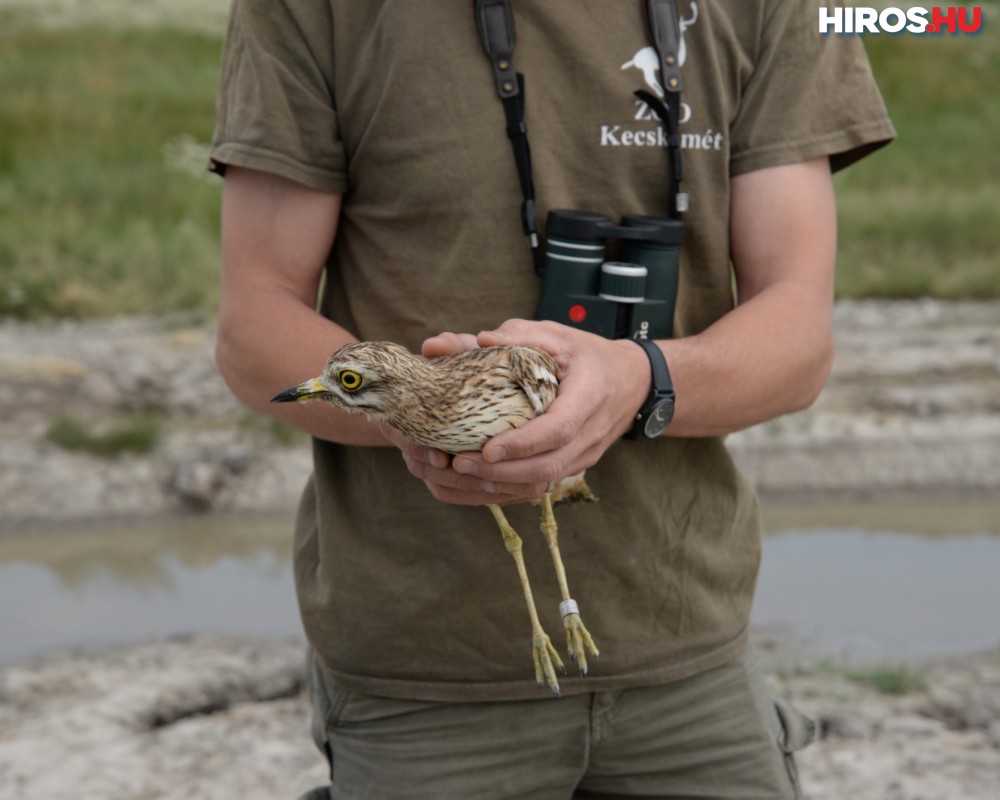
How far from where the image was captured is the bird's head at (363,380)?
2.04 meters

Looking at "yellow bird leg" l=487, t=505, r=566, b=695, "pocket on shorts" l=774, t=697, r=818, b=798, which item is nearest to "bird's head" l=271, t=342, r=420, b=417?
"yellow bird leg" l=487, t=505, r=566, b=695

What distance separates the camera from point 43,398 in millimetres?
8008

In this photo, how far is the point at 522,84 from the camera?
7.82 feet

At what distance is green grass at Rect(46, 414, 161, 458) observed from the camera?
7.52m

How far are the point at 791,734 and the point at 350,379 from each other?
122 cm

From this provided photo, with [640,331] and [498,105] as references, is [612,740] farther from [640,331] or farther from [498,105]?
[498,105]

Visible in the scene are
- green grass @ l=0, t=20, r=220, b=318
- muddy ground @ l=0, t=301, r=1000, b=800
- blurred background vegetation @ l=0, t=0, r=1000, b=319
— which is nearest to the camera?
muddy ground @ l=0, t=301, r=1000, b=800

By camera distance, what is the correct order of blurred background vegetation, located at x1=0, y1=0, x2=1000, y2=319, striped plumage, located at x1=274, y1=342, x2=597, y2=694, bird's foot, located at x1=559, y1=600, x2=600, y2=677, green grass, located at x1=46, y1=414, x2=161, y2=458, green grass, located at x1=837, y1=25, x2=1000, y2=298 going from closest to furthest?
striped plumage, located at x1=274, y1=342, x2=597, y2=694 → bird's foot, located at x1=559, y1=600, x2=600, y2=677 → green grass, located at x1=46, y1=414, x2=161, y2=458 → blurred background vegetation, located at x1=0, y1=0, x2=1000, y2=319 → green grass, located at x1=837, y1=25, x2=1000, y2=298

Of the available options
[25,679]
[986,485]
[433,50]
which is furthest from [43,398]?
[433,50]

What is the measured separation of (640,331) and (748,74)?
1.79 ft

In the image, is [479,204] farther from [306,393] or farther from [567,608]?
[567,608]

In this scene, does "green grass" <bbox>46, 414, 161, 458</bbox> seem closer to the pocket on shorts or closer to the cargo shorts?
the cargo shorts

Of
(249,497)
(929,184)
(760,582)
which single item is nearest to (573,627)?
(760,582)

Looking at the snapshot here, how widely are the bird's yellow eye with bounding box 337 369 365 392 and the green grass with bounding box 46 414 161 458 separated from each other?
573 centimetres
